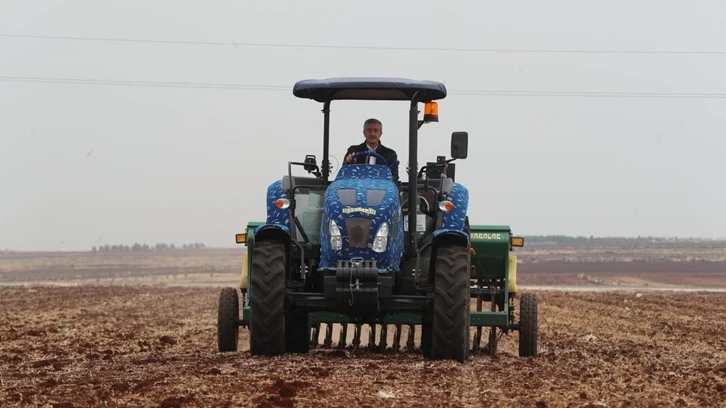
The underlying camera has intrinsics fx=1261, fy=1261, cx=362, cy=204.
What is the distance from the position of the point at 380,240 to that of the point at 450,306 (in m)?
0.97

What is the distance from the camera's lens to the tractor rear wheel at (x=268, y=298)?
12.6 m

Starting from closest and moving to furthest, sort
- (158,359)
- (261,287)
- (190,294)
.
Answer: (261,287) → (158,359) → (190,294)

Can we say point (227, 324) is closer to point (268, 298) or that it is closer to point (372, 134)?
point (268, 298)

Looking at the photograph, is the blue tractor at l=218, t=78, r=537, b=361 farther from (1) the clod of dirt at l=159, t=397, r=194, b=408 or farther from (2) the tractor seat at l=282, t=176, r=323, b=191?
(1) the clod of dirt at l=159, t=397, r=194, b=408

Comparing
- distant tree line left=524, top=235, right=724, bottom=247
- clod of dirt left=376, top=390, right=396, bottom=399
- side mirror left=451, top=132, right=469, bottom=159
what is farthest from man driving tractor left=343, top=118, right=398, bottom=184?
distant tree line left=524, top=235, right=724, bottom=247

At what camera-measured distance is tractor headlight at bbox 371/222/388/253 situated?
41.7ft

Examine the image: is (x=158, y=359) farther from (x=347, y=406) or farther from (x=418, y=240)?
(x=347, y=406)

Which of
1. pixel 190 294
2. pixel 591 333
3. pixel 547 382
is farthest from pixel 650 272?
pixel 547 382

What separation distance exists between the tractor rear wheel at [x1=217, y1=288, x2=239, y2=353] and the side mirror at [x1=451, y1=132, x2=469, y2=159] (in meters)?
3.52

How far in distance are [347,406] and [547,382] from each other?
240 centimetres

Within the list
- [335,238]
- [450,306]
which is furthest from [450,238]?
[335,238]

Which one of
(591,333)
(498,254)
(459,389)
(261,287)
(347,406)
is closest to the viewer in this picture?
(347,406)

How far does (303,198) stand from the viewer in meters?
14.1

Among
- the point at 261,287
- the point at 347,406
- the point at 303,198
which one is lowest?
the point at 347,406
